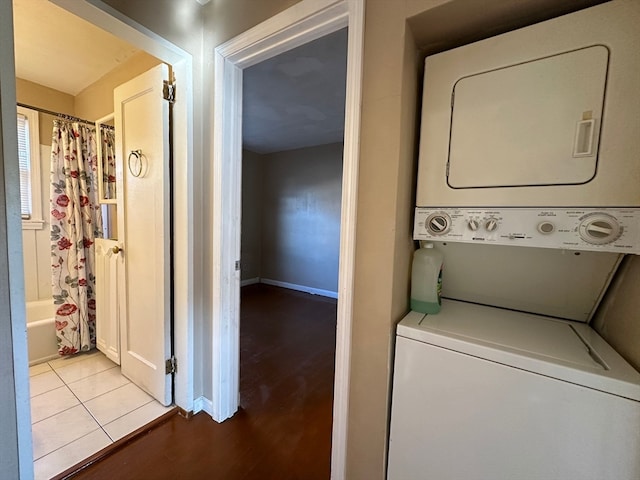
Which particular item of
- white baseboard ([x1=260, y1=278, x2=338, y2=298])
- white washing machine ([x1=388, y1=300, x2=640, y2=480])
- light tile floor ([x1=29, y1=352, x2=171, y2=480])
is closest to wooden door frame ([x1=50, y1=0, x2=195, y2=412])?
light tile floor ([x1=29, y1=352, x2=171, y2=480])

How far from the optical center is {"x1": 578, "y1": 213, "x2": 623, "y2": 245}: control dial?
0.65m

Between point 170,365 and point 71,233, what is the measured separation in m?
1.53

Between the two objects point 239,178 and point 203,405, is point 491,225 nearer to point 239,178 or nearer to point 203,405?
point 239,178

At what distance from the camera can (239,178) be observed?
1473mm

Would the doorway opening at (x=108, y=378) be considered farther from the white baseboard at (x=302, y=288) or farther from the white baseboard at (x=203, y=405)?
the white baseboard at (x=302, y=288)

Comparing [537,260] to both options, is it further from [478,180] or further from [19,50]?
[19,50]

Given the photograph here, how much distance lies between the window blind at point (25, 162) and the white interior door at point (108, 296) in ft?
3.20

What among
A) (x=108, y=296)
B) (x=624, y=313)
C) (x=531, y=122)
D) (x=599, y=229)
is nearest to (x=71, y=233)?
(x=108, y=296)

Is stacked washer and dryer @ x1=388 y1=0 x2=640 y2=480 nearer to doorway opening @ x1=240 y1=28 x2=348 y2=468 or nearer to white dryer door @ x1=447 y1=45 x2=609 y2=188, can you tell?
white dryer door @ x1=447 y1=45 x2=609 y2=188

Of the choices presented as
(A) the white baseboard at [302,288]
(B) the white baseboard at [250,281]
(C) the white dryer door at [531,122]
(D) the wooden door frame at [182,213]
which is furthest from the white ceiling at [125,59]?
(B) the white baseboard at [250,281]

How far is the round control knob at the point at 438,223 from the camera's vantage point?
87cm

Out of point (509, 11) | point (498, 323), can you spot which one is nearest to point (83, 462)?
point (498, 323)

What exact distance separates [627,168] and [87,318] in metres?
3.28

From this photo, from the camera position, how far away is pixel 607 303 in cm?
83
